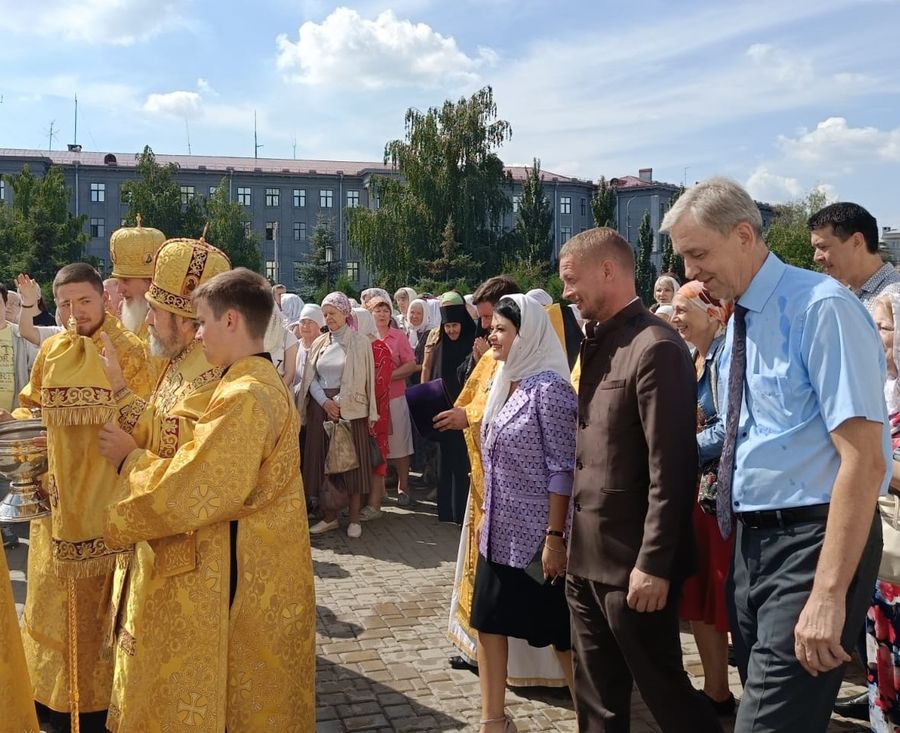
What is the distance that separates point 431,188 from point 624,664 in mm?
41141

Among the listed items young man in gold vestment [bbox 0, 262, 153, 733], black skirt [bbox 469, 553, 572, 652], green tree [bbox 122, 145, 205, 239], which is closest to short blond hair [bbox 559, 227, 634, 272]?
black skirt [bbox 469, 553, 572, 652]

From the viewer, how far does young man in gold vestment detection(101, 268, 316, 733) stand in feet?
9.70

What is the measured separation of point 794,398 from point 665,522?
675 mm

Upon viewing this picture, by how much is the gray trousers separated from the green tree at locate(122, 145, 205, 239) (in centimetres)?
4613

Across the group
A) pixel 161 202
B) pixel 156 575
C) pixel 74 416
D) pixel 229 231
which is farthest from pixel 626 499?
pixel 229 231

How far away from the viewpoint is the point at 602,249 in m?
3.15

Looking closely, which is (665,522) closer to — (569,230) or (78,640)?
(78,640)

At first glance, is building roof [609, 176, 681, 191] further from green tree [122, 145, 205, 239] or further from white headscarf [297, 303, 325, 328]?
white headscarf [297, 303, 325, 328]

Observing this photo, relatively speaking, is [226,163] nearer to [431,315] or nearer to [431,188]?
[431,188]

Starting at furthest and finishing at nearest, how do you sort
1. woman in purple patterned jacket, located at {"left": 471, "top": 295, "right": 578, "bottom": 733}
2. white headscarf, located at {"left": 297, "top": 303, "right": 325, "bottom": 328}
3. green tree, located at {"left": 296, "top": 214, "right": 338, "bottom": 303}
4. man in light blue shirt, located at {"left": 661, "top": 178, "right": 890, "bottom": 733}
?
green tree, located at {"left": 296, "top": 214, "right": 338, "bottom": 303}, white headscarf, located at {"left": 297, "top": 303, "right": 325, "bottom": 328}, woman in purple patterned jacket, located at {"left": 471, "top": 295, "right": 578, "bottom": 733}, man in light blue shirt, located at {"left": 661, "top": 178, "right": 890, "bottom": 733}

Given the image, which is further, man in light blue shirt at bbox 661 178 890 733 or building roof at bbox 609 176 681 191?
building roof at bbox 609 176 681 191

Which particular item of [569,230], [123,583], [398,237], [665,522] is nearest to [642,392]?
[665,522]

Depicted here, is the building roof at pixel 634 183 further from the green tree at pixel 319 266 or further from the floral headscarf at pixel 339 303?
the floral headscarf at pixel 339 303

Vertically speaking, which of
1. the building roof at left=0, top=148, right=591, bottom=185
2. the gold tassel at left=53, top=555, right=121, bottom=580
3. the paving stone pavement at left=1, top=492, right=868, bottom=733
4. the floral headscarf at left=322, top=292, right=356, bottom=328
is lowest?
the paving stone pavement at left=1, top=492, right=868, bottom=733
